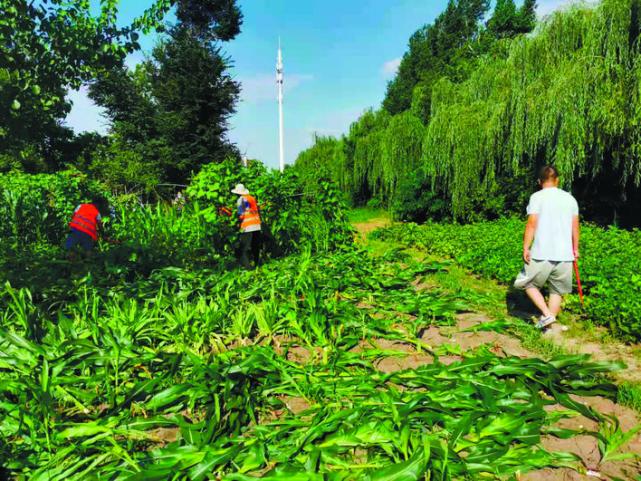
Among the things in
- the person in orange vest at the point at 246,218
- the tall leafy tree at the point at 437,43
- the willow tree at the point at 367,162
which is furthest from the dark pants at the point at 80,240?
the tall leafy tree at the point at 437,43

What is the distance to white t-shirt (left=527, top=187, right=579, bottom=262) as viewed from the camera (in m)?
3.94

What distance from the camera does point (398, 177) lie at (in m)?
17.7

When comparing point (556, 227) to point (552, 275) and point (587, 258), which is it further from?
point (587, 258)

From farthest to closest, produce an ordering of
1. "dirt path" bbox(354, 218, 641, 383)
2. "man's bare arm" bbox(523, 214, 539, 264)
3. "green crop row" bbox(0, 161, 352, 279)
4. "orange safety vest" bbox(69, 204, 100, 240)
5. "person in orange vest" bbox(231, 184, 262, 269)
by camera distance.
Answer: "person in orange vest" bbox(231, 184, 262, 269) < "green crop row" bbox(0, 161, 352, 279) < "orange safety vest" bbox(69, 204, 100, 240) < "man's bare arm" bbox(523, 214, 539, 264) < "dirt path" bbox(354, 218, 641, 383)

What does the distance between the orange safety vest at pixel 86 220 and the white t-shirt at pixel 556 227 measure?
6011 millimetres

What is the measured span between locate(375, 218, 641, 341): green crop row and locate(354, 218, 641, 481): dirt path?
0.37 meters

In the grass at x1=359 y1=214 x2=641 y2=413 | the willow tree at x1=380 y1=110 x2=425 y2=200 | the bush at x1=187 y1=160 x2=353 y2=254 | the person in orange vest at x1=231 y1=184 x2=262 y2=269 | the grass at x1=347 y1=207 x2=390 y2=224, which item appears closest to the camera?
the grass at x1=359 y1=214 x2=641 y2=413

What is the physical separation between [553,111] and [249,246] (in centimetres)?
806

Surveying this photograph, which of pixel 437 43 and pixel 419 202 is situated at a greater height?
pixel 437 43

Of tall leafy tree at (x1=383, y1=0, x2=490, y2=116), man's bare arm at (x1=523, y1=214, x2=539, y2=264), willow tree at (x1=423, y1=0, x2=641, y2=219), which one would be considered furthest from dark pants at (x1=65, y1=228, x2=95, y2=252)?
tall leafy tree at (x1=383, y1=0, x2=490, y2=116)

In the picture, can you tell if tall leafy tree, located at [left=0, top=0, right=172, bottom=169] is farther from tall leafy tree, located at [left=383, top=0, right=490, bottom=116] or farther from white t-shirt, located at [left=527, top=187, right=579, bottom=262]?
tall leafy tree, located at [left=383, top=0, right=490, bottom=116]

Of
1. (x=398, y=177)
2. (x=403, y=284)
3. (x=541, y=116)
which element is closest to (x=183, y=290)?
(x=403, y=284)

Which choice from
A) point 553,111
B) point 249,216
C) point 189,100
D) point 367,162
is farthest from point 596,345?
point 189,100

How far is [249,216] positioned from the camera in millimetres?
6746
